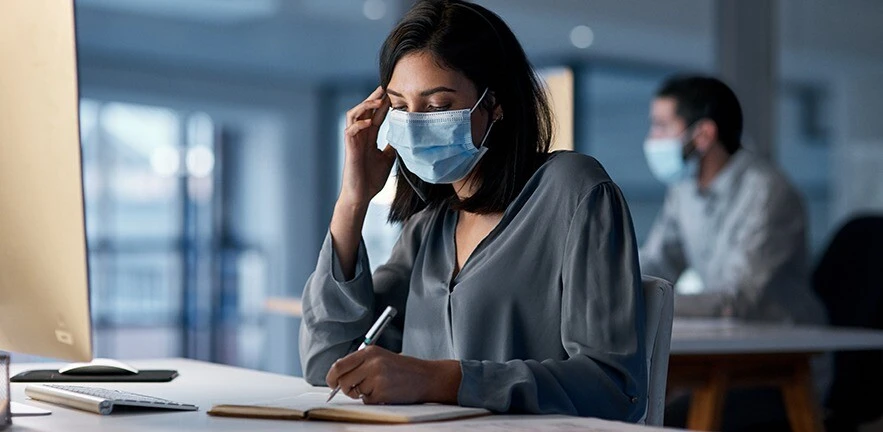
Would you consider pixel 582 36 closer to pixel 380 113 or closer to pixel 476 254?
pixel 380 113

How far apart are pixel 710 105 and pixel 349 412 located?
2.81 meters

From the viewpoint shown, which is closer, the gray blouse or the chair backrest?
the gray blouse

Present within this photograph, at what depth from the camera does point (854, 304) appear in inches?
151

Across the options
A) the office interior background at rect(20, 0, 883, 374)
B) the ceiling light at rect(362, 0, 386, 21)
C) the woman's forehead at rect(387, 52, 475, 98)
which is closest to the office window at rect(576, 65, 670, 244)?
the office interior background at rect(20, 0, 883, 374)

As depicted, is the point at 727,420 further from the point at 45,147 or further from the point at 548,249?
the point at 45,147

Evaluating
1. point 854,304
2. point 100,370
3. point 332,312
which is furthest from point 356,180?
point 854,304

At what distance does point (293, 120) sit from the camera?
7.52 meters

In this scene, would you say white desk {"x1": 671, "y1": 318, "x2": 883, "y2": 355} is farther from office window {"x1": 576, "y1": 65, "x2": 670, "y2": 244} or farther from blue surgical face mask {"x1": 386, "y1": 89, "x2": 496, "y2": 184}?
office window {"x1": 576, "y1": 65, "x2": 670, "y2": 244}

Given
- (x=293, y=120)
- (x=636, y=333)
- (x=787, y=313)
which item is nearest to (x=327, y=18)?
(x=293, y=120)

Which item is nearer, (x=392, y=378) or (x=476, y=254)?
(x=392, y=378)

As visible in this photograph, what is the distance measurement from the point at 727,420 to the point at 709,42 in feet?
9.02

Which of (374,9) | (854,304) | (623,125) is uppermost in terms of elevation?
(374,9)

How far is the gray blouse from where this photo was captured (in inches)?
58.4

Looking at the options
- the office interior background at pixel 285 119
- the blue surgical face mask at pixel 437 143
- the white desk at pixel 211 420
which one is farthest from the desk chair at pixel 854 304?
the white desk at pixel 211 420
